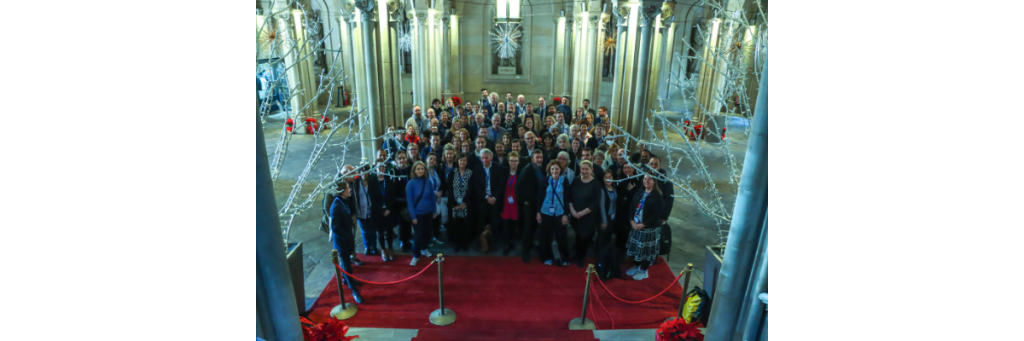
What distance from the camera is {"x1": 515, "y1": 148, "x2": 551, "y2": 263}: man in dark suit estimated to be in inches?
240

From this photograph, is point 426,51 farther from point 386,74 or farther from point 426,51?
point 386,74

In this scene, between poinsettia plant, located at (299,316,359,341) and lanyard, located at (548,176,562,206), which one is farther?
lanyard, located at (548,176,562,206)

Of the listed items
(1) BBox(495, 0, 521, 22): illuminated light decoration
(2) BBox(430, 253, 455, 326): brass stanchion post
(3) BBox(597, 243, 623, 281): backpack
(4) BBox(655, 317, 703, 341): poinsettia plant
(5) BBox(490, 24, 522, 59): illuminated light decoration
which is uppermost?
(1) BBox(495, 0, 521, 22): illuminated light decoration

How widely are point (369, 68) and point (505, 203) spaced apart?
180 inches

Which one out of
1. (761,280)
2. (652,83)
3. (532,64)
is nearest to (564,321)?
(761,280)

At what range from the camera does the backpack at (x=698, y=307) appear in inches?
181

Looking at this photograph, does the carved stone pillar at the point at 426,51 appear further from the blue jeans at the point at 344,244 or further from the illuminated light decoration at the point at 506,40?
the blue jeans at the point at 344,244

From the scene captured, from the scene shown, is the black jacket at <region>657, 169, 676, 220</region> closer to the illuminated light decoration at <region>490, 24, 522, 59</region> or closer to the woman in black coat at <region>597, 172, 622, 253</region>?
the woman in black coat at <region>597, 172, 622, 253</region>

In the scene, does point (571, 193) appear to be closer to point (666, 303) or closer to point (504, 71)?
point (666, 303)

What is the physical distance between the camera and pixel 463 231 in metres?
6.58

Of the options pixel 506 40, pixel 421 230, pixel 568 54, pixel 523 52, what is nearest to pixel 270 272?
pixel 421 230

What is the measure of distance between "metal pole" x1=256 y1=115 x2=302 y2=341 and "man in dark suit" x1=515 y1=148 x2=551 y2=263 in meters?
3.36

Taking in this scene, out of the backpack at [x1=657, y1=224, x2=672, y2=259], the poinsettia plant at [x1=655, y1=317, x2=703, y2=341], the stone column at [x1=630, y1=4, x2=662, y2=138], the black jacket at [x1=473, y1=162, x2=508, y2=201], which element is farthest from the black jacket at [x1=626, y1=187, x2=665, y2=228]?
the stone column at [x1=630, y1=4, x2=662, y2=138]

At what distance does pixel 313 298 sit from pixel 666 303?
3666 mm
